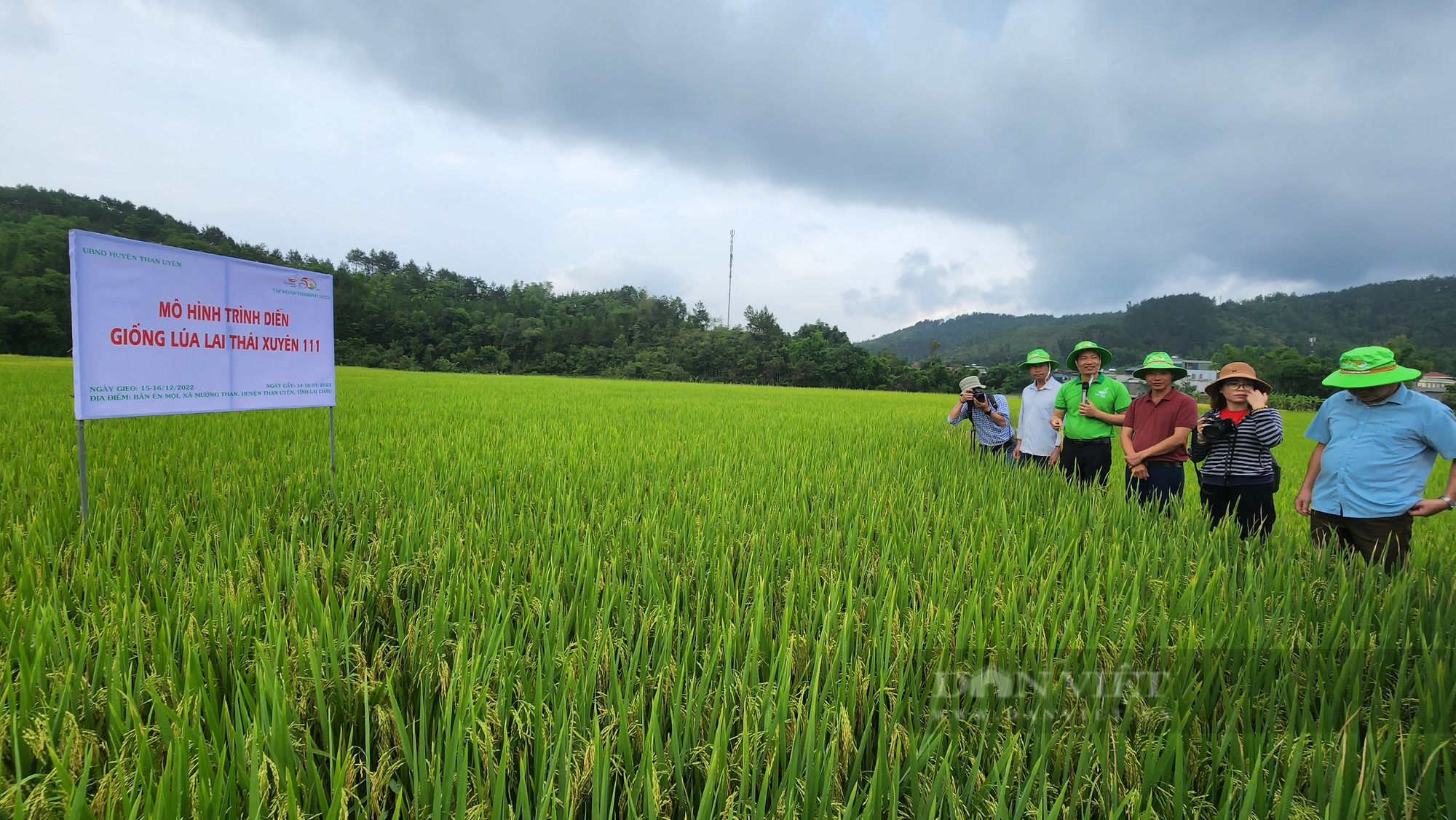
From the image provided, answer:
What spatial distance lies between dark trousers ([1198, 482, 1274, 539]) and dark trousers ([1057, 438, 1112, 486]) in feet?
2.18

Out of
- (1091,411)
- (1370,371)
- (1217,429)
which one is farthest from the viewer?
(1091,411)

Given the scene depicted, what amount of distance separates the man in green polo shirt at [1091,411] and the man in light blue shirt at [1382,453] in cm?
121

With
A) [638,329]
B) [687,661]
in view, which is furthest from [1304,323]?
[687,661]

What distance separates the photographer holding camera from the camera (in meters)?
4.89

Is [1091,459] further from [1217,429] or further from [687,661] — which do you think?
[687,661]

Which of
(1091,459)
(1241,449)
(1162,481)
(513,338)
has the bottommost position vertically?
(1162,481)

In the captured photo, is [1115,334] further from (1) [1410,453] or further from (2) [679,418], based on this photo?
(1) [1410,453]

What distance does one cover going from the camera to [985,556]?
2342 millimetres


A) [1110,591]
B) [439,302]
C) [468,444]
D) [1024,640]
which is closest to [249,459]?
[468,444]

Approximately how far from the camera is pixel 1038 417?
4730mm

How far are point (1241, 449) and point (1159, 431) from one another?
43 centimetres

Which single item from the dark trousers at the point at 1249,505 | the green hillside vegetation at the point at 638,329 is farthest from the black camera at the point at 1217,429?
the green hillside vegetation at the point at 638,329

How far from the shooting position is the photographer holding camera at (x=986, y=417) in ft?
16.0

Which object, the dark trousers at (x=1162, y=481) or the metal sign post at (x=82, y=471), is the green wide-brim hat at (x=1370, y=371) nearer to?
the dark trousers at (x=1162, y=481)
